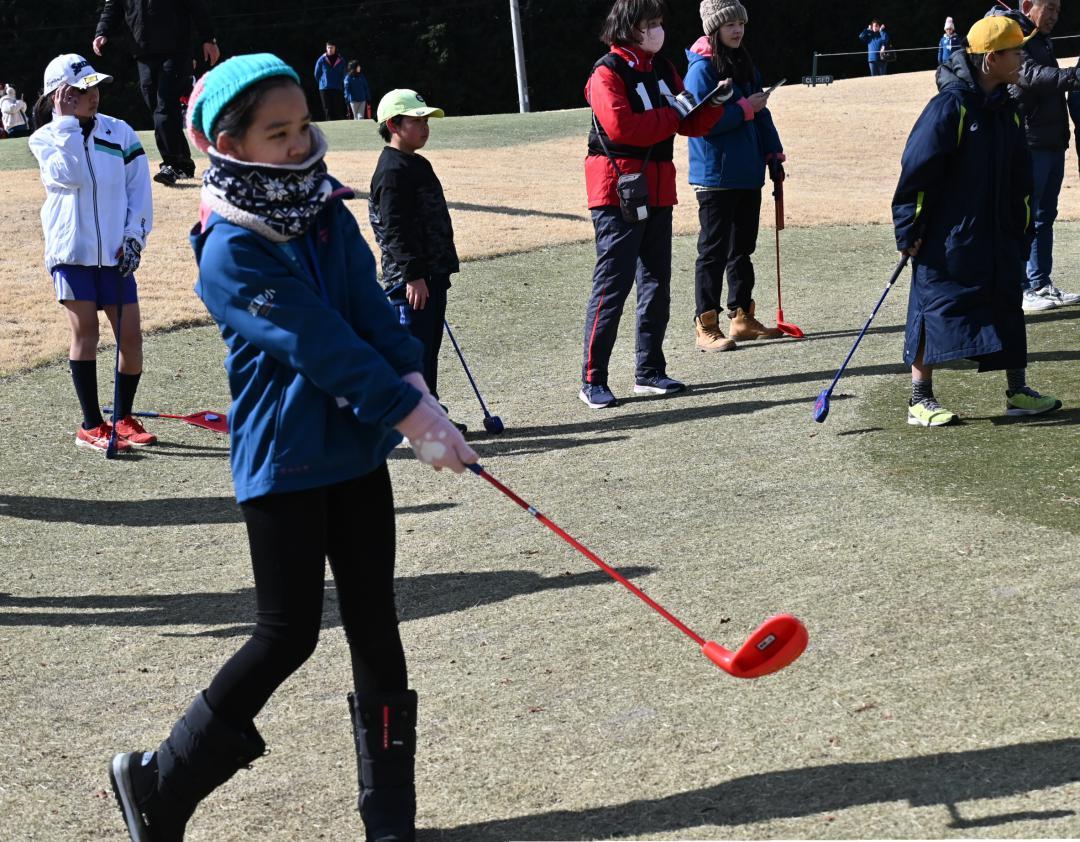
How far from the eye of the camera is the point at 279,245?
3244 millimetres

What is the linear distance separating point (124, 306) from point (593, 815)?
524cm

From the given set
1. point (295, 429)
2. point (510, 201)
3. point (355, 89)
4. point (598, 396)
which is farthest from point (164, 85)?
point (355, 89)

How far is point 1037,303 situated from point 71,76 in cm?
649

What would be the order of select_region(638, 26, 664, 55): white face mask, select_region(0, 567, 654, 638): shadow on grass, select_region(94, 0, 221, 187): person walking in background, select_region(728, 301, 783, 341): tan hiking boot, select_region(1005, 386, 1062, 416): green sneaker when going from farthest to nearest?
select_region(94, 0, 221, 187): person walking in background
select_region(728, 301, 783, 341): tan hiking boot
select_region(638, 26, 664, 55): white face mask
select_region(1005, 386, 1062, 416): green sneaker
select_region(0, 567, 654, 638): shadow on grass

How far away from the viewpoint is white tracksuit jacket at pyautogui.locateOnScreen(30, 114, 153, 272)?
7652 mm

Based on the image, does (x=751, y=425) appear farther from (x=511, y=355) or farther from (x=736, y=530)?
(x=511, y=355)

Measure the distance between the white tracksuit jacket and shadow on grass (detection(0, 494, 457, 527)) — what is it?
135cm

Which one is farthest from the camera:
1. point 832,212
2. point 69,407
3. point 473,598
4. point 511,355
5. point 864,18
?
point 864,18

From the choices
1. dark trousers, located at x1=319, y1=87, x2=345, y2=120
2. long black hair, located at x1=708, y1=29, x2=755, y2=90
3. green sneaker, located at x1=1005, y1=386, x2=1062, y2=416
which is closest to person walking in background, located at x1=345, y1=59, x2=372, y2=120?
dark trousers, located at x1=319, y1=87, x2=345, y2=120

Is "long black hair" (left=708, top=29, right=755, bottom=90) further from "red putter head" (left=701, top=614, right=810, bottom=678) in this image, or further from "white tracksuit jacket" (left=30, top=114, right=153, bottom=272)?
"red putter head" (left=701, top=614, right=810, bottom=678)

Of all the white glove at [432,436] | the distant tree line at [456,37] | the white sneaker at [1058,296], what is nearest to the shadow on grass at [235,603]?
the white glove at [432,436]

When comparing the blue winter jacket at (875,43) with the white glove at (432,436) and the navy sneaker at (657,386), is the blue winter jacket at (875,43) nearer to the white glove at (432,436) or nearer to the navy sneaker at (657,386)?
the navy sneaker at (657,386)

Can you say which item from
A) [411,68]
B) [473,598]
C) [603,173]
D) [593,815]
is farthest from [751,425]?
[411,68]

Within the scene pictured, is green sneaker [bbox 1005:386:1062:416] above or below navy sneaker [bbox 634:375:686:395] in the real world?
above
